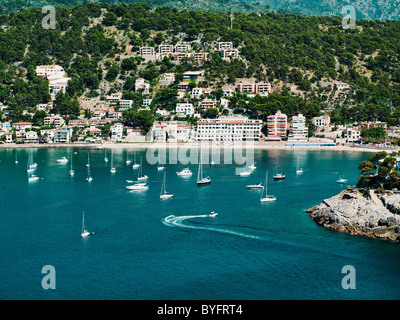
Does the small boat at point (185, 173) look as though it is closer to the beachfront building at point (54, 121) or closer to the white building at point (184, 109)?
the white building at point (184, 109)

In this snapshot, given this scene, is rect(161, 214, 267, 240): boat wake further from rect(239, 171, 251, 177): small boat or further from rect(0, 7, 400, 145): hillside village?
rect(0, 7, 400, 145): hillside village

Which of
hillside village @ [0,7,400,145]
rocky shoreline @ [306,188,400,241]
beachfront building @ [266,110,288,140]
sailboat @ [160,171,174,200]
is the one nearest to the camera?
rocky shoreline @ [306,188,400,241]

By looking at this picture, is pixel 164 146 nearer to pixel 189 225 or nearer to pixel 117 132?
pixel 117 132

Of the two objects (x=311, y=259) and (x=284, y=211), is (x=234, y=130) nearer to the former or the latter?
(x=284, y=211)

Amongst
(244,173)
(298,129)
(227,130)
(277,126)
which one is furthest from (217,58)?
(244,173)

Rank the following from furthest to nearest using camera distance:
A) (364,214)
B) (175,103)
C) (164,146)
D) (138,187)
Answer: (175,103), (164,146), (138,187), (364,214)

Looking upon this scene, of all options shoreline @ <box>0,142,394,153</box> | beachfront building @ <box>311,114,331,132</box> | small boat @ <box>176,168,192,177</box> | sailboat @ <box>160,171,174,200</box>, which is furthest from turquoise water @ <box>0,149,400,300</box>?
beachfront building @ <box>311,114,331,132</box>

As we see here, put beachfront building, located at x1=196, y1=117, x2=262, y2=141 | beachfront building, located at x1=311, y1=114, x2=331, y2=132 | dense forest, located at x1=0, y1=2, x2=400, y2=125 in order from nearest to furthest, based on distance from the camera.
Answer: beachfront building, located at x1=196, y1=117, x2=262, y2=141, beachfront building, located at x1=311, y1=114, x2=331, y2=132, dense forest, located at x1=0, y1=2, x2=400, y2=125
